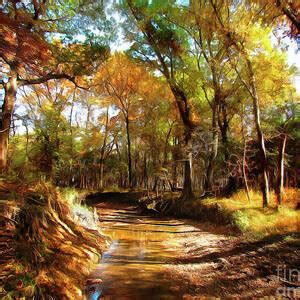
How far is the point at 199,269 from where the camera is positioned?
19.3ft

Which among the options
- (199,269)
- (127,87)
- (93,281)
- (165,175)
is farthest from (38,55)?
(127,87)

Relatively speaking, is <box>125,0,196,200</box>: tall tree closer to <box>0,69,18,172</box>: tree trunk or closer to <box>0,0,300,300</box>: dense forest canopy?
<box>0,0,300,300</box>: dense forest canopy

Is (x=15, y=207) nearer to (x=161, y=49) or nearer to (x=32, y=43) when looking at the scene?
(x=32, y=43)

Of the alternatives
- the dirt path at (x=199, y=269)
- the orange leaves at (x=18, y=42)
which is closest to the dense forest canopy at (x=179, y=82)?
the orange leaves at (x=18, y=42)

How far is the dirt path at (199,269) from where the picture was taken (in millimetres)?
4656

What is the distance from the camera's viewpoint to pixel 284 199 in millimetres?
9938

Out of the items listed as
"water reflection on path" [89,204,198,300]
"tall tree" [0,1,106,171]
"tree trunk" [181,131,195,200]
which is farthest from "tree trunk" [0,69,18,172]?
"tree trunk" [181,131,195,200]

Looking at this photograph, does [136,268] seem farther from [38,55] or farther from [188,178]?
[188,178]

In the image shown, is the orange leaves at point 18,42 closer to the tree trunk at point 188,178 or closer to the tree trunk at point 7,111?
the tree trunk at point 7,111

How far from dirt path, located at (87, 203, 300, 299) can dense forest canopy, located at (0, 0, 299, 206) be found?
377cm

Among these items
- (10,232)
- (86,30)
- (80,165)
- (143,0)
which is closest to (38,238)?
(10,232)

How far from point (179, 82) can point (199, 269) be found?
12773mm

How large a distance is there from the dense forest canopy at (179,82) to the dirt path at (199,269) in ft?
12.4

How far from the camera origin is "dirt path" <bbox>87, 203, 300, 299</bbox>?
4.66 m
